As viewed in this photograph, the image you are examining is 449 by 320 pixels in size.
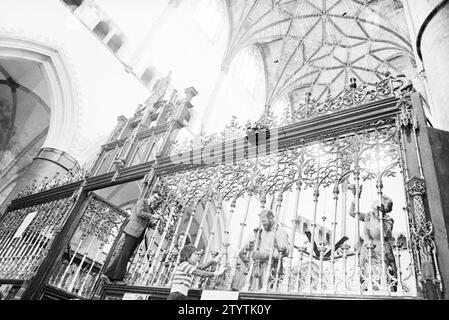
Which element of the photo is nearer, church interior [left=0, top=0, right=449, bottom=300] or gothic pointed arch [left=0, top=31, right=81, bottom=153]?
church interior [left=0, top=0, right=449, bottom=300]

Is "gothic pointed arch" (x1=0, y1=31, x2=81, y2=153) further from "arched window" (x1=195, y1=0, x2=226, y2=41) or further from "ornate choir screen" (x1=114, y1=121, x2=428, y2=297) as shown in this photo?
"arched window" (x1=195, y1=0, x2=226, y2=41)

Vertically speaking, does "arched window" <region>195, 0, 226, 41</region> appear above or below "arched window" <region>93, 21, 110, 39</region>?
above

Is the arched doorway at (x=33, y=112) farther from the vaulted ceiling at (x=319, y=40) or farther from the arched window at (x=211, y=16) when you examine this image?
the vaulted ceiling at (x=319, y=40)

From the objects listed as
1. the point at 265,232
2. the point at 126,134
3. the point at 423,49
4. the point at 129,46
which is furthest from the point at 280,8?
the point at 265,232

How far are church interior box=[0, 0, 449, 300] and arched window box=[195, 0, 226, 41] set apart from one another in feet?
0.29

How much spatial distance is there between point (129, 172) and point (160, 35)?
24.5ft

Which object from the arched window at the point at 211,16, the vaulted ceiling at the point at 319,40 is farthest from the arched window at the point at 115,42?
the vaulted ceiling at the point at 319,40

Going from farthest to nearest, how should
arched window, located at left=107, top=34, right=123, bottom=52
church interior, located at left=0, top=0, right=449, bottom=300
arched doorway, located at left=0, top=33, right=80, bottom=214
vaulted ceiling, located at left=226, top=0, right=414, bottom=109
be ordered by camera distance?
vaulted ceiling, located at left=226, top=0, right=414, bottom=109, arched window, located at left=107, top=34, right=123, bottom=52, arched doorway, located at left=0, top=33, right=80, bottom=214, church interior, located at left=0, top=0, right=449, bottom=300

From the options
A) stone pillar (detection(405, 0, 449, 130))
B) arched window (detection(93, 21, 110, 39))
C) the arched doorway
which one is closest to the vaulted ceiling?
arched window (detection(93, 21, 110, 39))

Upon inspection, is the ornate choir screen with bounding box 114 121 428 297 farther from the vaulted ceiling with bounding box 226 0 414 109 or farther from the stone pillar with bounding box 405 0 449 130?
the vaulted ceiling with bounding box 226 0 414 109

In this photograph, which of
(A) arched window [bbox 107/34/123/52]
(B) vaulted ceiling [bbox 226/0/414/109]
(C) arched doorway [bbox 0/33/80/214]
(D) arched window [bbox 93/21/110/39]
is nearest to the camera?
(C) arched doorway [bbox 0/33/80/214]

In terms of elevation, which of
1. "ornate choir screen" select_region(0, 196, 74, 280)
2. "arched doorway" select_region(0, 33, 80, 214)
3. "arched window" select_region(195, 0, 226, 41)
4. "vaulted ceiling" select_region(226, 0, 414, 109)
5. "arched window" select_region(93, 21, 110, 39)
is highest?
"vaulted ceiling" select_region(226, 0, 414, 109)

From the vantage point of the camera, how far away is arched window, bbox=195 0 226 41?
530 inches

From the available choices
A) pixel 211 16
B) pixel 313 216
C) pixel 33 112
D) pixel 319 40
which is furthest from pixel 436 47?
pixel 319 40
